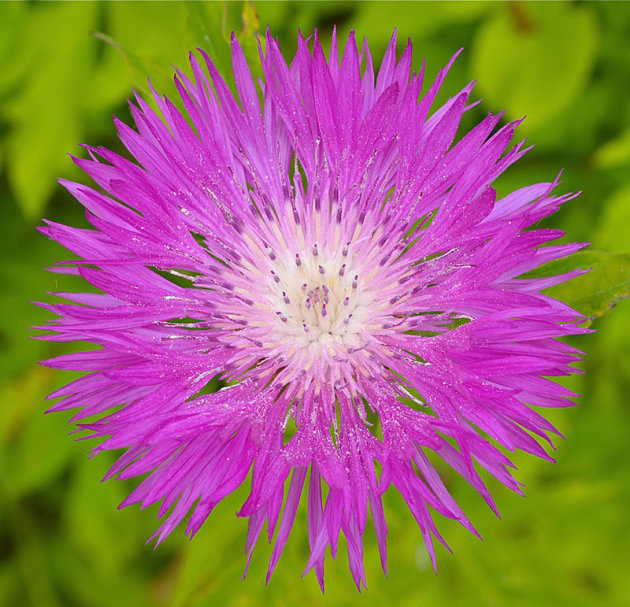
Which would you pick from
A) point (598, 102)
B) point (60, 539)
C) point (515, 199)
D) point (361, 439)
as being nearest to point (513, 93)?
point (598, 102)

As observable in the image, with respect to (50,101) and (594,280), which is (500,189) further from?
(50,101)

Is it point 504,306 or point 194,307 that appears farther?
point 194,307

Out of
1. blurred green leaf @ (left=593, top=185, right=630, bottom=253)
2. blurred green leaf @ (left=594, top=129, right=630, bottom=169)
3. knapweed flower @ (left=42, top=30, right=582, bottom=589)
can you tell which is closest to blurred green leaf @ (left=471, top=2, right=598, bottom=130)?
blurred green leaf @ (left=594, top=129, right=630, bottom=169)

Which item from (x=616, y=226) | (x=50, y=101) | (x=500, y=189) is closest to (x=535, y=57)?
(x=500, y=189)

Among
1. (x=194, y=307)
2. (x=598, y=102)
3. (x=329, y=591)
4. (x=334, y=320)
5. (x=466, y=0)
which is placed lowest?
(x=329, y=591)

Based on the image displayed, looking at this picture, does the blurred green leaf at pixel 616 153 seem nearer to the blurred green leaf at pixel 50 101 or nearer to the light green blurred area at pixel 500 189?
the light green blurred area at pixel 500 189

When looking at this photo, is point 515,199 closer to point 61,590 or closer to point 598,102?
point 598,102

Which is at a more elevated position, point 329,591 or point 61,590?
point 61,590

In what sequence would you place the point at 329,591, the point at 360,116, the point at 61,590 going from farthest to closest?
the point at 61,590 → the point at 329,591 → the point at 360,116
